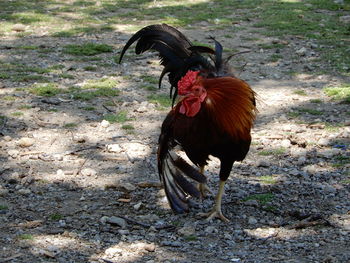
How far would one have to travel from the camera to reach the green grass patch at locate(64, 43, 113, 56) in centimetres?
923

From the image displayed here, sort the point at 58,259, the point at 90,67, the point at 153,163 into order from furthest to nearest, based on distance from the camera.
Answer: the point at 90,67 < the point at 153,163 < the point at 58,259

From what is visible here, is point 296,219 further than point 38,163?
No

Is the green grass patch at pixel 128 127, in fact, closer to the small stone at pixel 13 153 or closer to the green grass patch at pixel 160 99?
the green grass patch at pixel 160 99

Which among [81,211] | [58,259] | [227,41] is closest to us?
[58,259]

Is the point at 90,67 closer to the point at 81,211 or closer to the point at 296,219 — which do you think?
the point at 81,211

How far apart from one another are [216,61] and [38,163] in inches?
79.1

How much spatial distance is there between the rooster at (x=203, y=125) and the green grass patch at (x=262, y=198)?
1.18ft

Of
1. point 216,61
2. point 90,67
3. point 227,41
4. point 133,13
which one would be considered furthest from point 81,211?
point 133,13

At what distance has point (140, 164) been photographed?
589 cm

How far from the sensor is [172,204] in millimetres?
4730

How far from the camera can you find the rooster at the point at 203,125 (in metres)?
4.45

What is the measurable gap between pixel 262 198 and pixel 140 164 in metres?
1.32

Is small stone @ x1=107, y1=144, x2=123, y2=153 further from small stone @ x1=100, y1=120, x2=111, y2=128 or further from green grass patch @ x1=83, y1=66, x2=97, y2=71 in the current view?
green grass patch @ x1=83, y1=66, x2=97, y2=71

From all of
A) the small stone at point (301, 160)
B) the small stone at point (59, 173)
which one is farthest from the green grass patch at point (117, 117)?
the small stone at point (301, 160)
